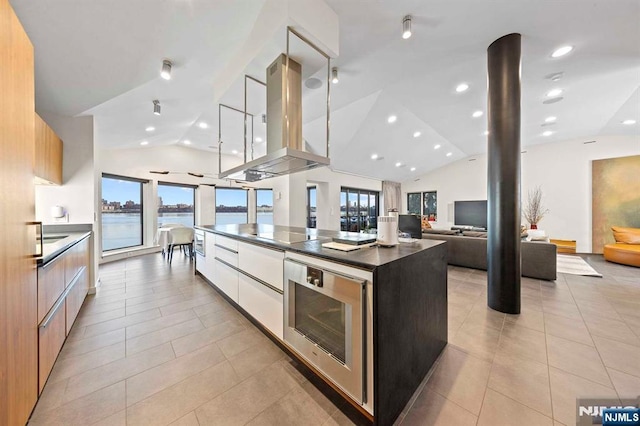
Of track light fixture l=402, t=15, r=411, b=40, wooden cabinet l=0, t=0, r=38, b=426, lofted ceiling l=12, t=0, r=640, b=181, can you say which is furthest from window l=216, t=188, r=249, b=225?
track light fixture l=402, t=15, r=411, b=40

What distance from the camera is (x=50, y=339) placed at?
1561 millimetres

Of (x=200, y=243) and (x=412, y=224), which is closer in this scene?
(x=200, y=243)

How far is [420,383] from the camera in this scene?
4.93ft

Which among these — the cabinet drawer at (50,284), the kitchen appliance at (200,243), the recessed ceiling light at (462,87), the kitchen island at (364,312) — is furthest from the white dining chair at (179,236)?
the recessed ceiling light at (462,87)

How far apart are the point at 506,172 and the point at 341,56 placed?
2.35 metres

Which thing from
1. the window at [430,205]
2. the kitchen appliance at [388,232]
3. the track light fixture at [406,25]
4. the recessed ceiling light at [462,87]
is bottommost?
the kitchen appliance at [388,232]

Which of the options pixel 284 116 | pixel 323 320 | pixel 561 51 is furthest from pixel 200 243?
pixel 561 51

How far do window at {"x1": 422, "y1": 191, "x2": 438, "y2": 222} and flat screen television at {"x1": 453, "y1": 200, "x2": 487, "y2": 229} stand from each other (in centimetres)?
193

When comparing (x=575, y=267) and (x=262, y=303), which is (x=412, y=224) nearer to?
(x=262, y=303)

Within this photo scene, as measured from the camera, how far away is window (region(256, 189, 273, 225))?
25.9 feet

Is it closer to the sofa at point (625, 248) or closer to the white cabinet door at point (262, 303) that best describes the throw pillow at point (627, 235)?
the sofa at point (625, 248)

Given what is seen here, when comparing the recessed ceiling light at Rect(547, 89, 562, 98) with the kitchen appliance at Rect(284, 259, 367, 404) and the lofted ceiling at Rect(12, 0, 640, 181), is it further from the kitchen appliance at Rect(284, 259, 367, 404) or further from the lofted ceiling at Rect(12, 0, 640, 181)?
the kitchen appliance at Rect(284, 259, 367, 404)

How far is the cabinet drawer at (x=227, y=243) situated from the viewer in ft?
8.21

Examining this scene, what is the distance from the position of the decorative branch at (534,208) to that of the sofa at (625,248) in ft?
5.73
